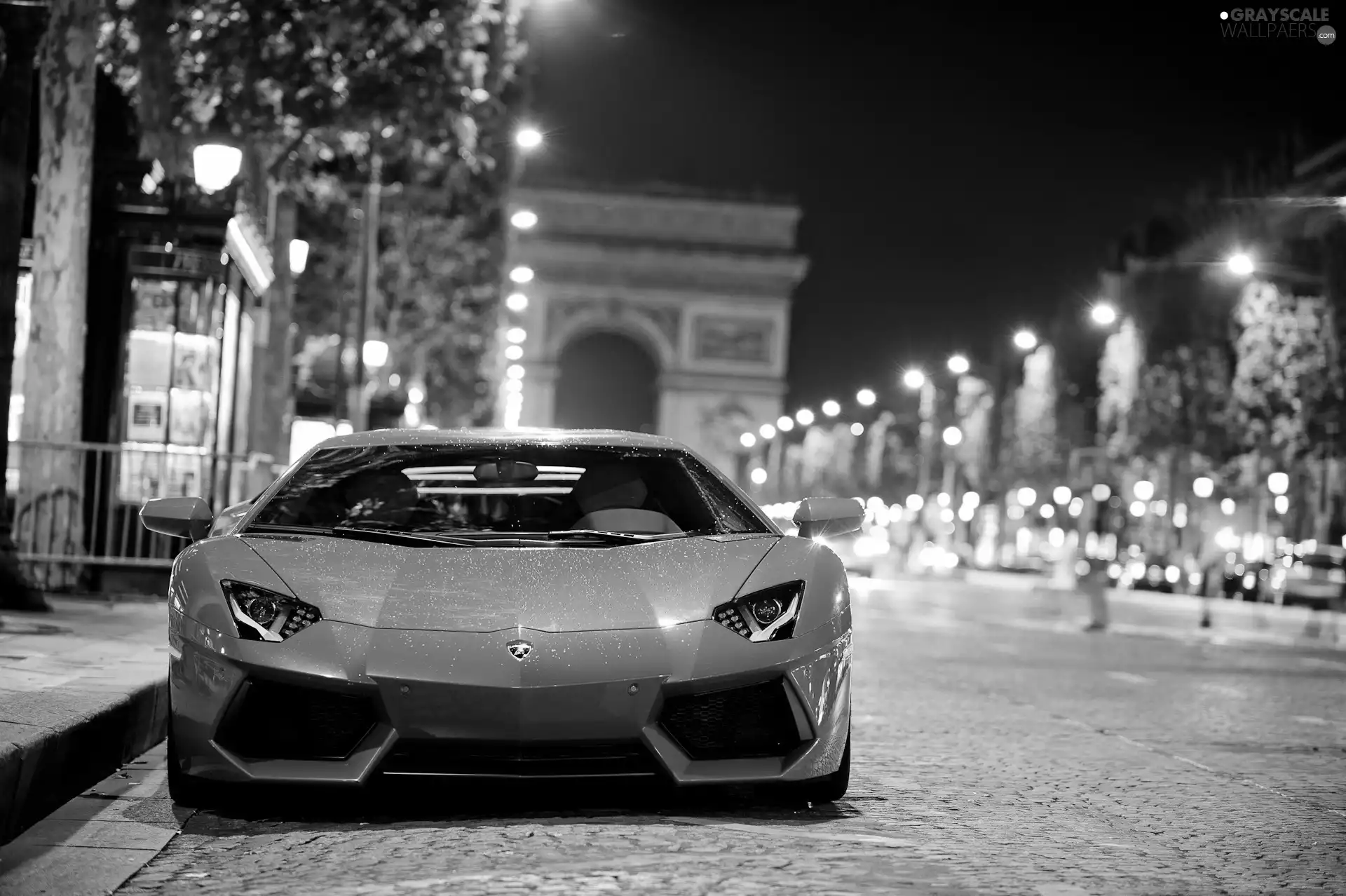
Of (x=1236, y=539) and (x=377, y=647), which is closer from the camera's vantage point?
(x=377, y=647)

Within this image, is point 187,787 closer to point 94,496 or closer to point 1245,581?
point 94,496

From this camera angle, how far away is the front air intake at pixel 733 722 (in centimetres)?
591

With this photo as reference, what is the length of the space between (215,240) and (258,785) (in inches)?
A: 456

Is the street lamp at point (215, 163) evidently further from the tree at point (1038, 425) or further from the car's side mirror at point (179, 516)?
the tree at point (1038, 425)

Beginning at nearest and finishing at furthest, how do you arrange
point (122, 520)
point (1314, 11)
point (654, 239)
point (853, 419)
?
point (122, 520), point (1314, 11), point (654, 239), point (853, 419)

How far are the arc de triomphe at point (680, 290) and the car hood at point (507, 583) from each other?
269ft

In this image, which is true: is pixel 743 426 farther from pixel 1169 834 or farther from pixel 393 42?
pixel 1169 834

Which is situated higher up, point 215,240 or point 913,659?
point 215,240

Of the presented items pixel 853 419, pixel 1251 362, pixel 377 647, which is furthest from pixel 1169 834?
pixel 853 419

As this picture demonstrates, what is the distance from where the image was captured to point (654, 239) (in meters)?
90.1

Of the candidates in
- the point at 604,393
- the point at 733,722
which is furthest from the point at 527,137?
the point at 604,393

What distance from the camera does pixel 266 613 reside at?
6000mm

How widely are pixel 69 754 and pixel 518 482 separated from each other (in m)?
1.88

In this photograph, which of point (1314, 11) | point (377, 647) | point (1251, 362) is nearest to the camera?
point (377, 647)
